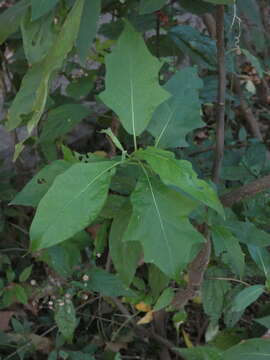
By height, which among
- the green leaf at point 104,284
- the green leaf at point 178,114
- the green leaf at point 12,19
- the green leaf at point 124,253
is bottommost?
the green leaf at point 104,284

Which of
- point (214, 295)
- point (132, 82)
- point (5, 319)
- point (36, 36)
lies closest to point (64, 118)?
point (36, 36)

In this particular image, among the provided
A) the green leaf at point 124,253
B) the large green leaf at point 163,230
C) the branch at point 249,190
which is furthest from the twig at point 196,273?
the large green leaf at point 163,230

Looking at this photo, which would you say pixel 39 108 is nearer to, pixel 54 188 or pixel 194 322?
pixel 54 188

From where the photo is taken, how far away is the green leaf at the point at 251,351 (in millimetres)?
1032

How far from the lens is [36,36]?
105cm

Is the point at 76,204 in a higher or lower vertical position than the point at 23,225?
higher

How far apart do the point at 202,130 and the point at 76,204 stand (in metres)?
1.96

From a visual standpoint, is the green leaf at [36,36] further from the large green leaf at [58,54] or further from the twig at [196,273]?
the twig at [196,273]

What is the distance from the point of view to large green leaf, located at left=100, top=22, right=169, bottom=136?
0.95 meters

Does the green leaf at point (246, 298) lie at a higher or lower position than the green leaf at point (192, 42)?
lower

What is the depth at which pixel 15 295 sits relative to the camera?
1543 millimetres

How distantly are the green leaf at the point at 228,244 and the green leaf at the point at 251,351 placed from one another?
0.58 feet

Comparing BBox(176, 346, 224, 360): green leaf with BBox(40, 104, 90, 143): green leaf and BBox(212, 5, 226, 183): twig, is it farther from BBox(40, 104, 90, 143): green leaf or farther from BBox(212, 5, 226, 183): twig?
BBox(40, 104, 90, 143): green leaf

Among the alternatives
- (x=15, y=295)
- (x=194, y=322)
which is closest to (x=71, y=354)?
(x=15, y=295)
